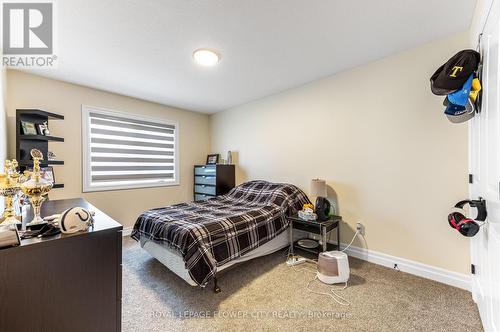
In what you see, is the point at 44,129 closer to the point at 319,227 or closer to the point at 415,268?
the point at 319,227

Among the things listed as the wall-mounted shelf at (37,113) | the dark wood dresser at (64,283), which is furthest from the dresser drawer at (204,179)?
the dark wood dresser at (64,283)

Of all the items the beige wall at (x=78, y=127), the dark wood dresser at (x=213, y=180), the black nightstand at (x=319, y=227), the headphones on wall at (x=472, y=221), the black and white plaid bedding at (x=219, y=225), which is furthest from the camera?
the dark wood dresser at (x=213, y=180)

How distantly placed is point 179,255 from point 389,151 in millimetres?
2414

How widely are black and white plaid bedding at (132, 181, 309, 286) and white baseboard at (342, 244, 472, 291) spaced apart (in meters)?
0.91

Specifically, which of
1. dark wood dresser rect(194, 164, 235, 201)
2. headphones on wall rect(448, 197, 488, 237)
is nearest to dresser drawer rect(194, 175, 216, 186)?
dark wood dresser rect(194, 164, 235, 201)

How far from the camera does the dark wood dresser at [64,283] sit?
764mm

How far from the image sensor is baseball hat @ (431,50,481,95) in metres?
1.41

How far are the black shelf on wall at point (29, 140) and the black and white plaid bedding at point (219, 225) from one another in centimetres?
139

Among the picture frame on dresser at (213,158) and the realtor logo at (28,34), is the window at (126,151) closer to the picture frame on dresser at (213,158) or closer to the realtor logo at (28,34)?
the picture frame on dresser at (213,158)

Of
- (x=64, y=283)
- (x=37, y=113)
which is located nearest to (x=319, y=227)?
(x=64, y=283)

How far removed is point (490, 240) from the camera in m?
1.26

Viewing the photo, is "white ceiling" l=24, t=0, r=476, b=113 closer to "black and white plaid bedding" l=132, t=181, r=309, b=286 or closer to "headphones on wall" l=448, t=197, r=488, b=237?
"headphones on wall" l=448, t=197, r=488, b=237

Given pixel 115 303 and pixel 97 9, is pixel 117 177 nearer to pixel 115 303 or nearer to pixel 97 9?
pixel 97 9

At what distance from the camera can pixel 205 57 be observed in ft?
7.41
